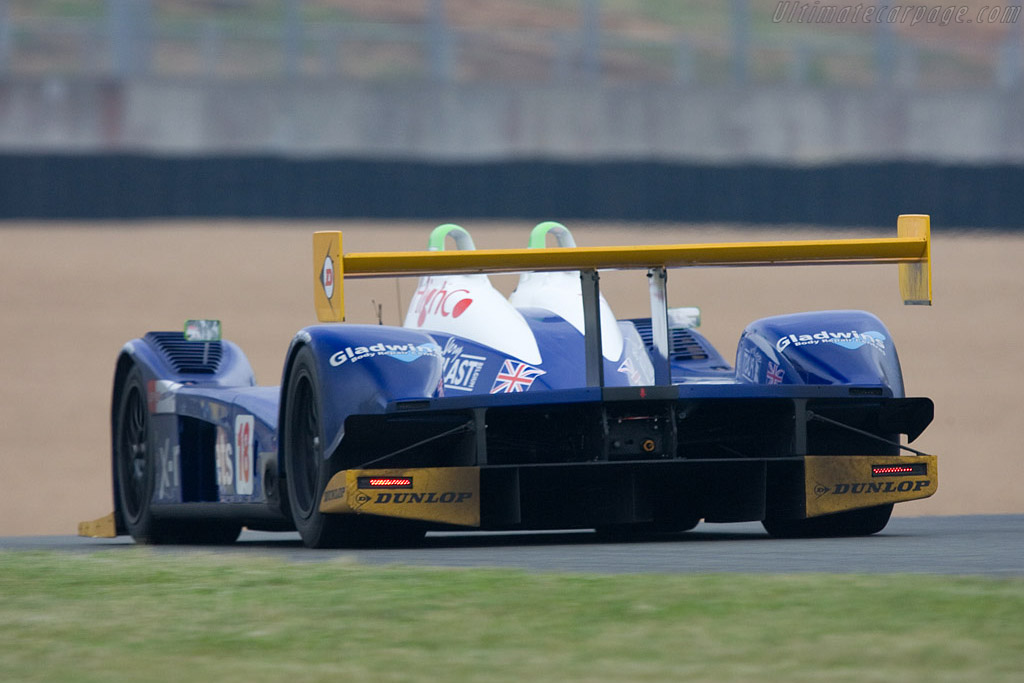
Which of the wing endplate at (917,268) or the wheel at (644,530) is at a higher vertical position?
the wing endplate at (917,268)

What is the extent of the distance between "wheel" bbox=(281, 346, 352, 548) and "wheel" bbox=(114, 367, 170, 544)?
2030 mm

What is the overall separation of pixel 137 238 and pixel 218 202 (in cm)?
113

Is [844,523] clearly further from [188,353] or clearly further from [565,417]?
[188,353]

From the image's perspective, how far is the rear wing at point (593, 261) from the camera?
312 inches

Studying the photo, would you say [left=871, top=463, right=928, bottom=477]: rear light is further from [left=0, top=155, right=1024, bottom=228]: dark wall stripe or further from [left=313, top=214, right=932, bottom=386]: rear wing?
[left=0, top=155, right=1024, bottom=228]: dark wall stripe

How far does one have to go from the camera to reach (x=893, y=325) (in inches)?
838

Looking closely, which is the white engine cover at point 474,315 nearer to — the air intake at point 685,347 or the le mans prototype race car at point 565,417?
the le mans prototype race car at point 565,417

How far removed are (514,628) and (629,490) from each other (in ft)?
10.3

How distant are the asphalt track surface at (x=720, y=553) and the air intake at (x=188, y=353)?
105 cm

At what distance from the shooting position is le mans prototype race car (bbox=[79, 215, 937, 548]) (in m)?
7.74

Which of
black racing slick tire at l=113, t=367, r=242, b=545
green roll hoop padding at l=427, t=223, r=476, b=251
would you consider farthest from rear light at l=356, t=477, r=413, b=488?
black racing slick tire at l=113, t=367, r=242, b=545

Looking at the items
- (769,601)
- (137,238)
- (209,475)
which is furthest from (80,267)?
(769,601)

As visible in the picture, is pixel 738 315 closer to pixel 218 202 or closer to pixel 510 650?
pixel 218 202

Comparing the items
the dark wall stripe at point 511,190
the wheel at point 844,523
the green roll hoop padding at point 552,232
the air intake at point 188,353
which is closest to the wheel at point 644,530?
the wheel at point 844,523
